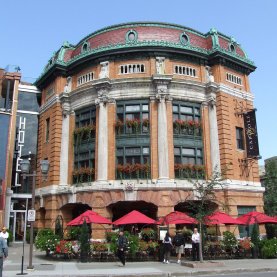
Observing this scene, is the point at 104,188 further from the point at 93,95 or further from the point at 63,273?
the point at 63,273

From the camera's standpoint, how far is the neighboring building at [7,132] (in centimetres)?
3312

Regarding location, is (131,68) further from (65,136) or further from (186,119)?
(65,136)

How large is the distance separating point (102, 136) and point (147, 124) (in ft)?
12.6

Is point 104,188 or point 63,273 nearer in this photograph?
point 63,273

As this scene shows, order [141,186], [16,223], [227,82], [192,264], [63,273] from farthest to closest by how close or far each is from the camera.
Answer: [16,223] → [227,82] → [141,186] → [192,264] → [63,273]

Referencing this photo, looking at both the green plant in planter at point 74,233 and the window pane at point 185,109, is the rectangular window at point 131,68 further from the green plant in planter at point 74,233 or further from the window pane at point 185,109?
the green plant in planter at point 74,233

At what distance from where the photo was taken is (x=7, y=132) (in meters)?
34.1

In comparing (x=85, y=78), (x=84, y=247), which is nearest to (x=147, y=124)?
(x=85, y=78)

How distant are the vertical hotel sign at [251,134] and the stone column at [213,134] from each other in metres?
3.00

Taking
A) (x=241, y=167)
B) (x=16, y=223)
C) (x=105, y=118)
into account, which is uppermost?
(x=105, y=118)

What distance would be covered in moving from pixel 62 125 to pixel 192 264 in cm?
1953

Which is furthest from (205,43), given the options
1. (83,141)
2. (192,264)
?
(192,264)

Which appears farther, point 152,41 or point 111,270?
point 152,41

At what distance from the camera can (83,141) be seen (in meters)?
32.2
